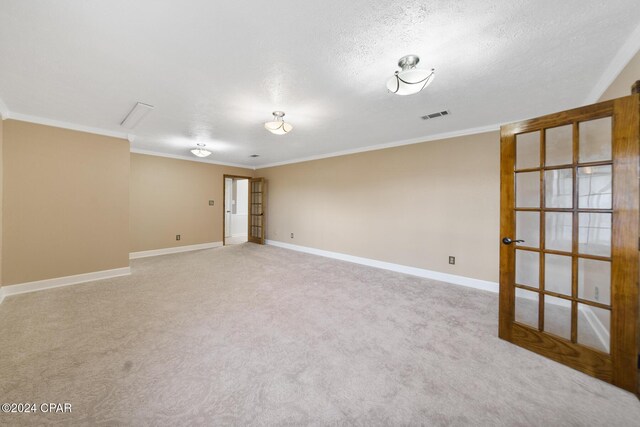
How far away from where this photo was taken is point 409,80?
184 centimetres

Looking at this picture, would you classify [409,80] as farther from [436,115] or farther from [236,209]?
[236,209]

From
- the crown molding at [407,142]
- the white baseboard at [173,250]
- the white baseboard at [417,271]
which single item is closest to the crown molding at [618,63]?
the crown molding at [407,142]

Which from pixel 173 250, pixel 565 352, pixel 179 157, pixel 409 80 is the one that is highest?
pixel 179 157

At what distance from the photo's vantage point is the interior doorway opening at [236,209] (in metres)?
8.08

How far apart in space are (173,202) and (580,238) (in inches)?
283

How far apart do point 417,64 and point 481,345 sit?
2.53 metres

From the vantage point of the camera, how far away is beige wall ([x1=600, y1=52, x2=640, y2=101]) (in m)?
1.66

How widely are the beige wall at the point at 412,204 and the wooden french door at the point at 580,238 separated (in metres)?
0.43

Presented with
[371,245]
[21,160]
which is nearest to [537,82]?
[371,245]

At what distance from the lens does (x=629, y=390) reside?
155 centimetres

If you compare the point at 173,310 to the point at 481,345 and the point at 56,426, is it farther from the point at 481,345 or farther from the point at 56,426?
the point at 481,345

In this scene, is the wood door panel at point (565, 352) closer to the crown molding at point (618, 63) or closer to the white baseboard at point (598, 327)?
the white baseboard at point (598, 327)

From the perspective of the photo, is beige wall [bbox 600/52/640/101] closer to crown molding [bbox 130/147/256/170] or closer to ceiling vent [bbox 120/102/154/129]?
ceiling vent [bbox 120/102/154/129]

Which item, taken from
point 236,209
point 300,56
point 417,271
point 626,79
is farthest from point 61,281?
point 626,79
